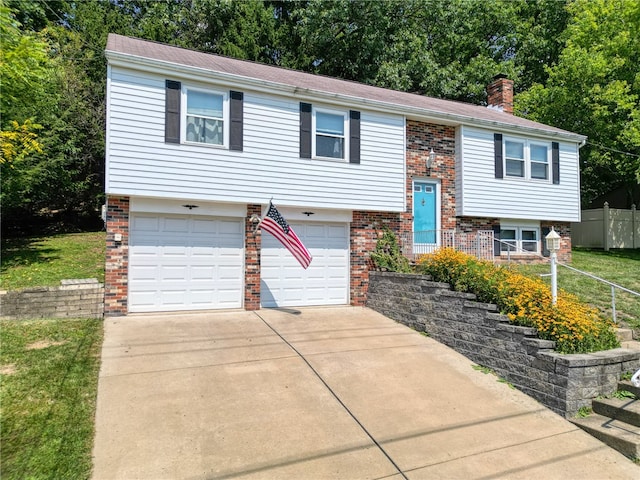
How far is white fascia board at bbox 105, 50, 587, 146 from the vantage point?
27.7 feet

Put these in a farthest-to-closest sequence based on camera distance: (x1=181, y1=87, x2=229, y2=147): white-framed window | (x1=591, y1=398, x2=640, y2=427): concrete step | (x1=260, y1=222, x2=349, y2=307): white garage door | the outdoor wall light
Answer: the outdoor wall light, (x1=260, y1=222, x2=349, y2=307): white garage door, (x1=181, y1=87, x2=229, y2=147): white-framed window, (x1=591, y1=398, x2=640, y2=427): concrete step

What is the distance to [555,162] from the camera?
13641 mm

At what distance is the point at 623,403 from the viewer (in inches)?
200

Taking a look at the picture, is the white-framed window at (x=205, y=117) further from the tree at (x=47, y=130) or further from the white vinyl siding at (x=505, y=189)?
the white vinyl siding at (x=505, y=189)

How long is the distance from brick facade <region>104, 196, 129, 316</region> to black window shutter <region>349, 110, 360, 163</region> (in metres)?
5.51

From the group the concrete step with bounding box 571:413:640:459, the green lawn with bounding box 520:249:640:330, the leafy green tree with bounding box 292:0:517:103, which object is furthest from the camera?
the leafy green tree with bounding box 292:0:517:103

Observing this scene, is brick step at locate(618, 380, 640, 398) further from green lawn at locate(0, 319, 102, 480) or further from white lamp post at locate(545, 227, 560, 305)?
green lawn at locate(0, 319, 102, 480)

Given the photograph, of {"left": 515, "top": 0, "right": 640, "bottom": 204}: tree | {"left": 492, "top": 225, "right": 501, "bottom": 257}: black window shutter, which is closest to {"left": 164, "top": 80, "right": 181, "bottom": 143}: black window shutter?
{"left": 492, "top": 225, "right": 501, "bottom": 257}: black window shutter

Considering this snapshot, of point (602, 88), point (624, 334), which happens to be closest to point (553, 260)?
point (624, 334)

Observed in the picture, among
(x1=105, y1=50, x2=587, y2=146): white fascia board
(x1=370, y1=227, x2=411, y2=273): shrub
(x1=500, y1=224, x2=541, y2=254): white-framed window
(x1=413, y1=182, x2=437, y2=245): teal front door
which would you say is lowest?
(x1=370, y1=227, x2=411, y2=273): shrub

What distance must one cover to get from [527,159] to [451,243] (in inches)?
194

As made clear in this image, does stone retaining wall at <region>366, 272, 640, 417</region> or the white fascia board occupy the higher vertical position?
the white fascia board

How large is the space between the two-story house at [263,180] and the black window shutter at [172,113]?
2cm

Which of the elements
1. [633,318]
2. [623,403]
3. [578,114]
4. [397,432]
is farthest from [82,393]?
[578,114]
